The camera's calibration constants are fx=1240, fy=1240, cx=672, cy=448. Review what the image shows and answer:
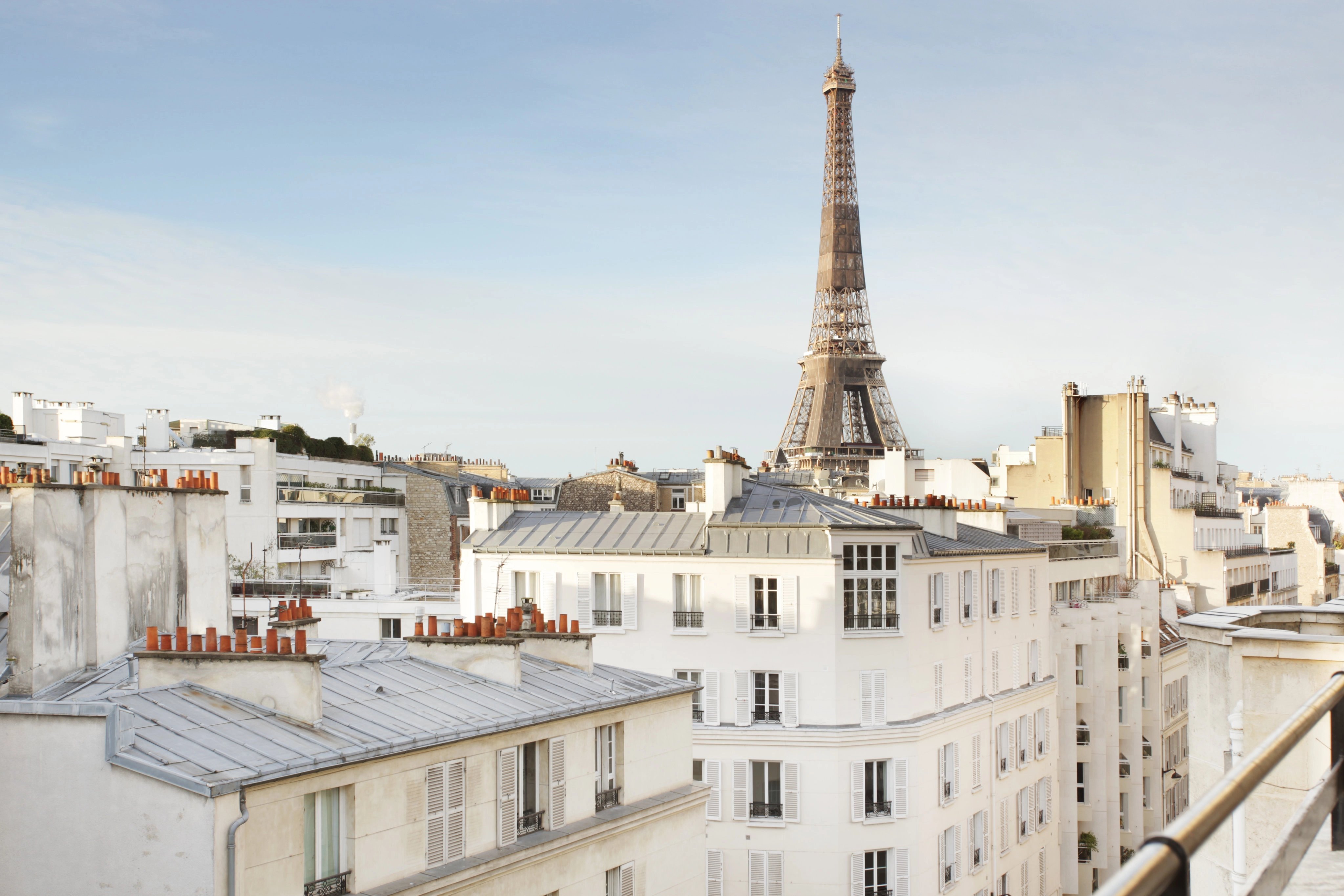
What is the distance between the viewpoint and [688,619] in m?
29.3

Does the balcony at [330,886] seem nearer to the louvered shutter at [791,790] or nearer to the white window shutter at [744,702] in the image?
the white window shutter at [744,702]

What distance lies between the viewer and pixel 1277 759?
3.43 m

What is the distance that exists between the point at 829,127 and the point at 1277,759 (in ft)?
403

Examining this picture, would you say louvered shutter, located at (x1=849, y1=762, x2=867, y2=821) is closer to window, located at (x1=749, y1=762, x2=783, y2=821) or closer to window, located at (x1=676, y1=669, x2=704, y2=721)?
window, located at (x1=749, y1=762, x2=783, y2=821)

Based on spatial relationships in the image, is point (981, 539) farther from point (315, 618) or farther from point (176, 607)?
point (176, 607)

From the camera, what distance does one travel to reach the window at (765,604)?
28.8m

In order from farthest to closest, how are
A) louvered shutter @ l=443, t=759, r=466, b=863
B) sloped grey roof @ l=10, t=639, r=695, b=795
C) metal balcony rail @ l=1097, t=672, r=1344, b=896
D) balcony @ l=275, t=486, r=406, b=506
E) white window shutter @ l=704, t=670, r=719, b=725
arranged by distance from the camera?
1. balcony @ l=275, t=486, r=406, b=506
2. white window shutter @ l=704, t=670, r=719, b=725
3. louvered shutter @ l=443, t=759, r=466, b=863
4. sloped grey roof @ l=10, t=639, r=695, b=795
5. metal balcony rail @ l=1097, t=672, r=1344, b=896

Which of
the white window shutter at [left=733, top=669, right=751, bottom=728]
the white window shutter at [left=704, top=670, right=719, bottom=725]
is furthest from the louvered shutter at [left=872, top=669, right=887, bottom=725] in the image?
the white window shutter at [left=704, top=670, right=719, bottom=725]

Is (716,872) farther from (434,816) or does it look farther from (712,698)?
(434,816)

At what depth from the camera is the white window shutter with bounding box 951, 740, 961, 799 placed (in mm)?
30125

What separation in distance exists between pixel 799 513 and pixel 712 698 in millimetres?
4805

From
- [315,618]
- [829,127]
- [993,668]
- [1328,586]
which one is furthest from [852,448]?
[315,618]

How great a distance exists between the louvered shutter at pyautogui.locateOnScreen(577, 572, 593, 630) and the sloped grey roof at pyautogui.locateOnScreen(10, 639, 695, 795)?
39.5 ft

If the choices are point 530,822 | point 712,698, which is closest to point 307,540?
Answer: point 712,698
